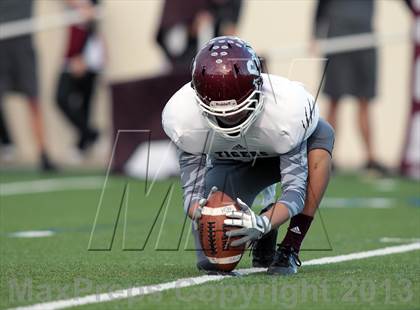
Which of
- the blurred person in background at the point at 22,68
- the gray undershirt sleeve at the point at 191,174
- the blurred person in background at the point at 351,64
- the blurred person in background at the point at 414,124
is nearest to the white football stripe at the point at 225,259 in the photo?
the gray undershirt sleeve at the point at 191,174

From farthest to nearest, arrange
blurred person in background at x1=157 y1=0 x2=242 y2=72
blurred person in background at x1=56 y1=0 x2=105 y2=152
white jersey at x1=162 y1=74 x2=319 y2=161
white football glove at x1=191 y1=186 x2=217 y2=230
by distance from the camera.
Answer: blurred person in background at x1=56 y1=0 x2=105 y2=152 → blurred person in background at x1=157 y1=0 x2=242 y2=72 → white jersey at x1=162 y1=74 x2=319 y2=161 → white football glove at x1=191 y1=186 x2=217 y2=230

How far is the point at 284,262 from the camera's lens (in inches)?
173

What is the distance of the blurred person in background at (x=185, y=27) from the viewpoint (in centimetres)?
1062

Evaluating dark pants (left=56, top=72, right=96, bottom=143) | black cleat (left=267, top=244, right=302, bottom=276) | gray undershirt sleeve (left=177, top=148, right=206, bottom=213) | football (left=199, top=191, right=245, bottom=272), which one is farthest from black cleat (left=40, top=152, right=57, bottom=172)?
football (left=199, top=191, right=245, bottom=272)

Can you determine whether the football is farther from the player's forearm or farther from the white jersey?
the white jersey

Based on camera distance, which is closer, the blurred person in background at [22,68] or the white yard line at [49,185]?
the white yard line at [49,185]

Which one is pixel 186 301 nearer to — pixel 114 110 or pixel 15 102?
pixel 114 110

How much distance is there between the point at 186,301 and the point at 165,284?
0.39 meters

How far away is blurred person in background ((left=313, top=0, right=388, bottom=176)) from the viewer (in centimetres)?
955

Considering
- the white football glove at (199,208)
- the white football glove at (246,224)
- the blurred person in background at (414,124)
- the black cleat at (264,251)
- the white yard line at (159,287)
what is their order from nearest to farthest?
the white yard line at (159,287) → the white football glove at (246,224) → the white football glove at (199,208) → the black cleat at (264,251) → the blurred person in background at (414,124)

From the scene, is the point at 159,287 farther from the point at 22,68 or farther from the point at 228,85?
the point at 22,68

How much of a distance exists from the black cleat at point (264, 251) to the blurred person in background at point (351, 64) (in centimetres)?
483

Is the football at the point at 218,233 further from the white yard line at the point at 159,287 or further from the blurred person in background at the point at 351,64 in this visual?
the blurred person in background at the point at 351,64

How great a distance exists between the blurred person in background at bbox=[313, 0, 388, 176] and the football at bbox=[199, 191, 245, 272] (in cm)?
529
